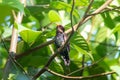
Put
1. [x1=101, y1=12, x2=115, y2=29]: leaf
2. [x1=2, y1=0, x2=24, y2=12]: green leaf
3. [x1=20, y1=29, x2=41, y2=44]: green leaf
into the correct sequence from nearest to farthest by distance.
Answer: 1. [x1=2, y1=0, x2=24, y2=12]: green leaf
2. [x1=20, y1=29, x2=41, y2=44]: green leaf
3. [x1=101, y1=12, x2=115, y2=29]: leaf

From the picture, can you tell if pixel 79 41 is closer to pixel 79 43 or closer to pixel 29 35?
pixel 79 43

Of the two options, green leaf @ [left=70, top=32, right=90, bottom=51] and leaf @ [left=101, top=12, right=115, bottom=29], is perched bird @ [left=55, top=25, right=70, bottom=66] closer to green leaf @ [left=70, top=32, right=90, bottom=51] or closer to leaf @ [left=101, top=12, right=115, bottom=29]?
green leaf @ [left=70, top=32, right=90, bottom=51]

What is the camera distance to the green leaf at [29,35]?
3.28 ft

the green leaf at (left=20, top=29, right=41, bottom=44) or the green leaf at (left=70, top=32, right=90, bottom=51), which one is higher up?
the green leaf at (left=20, top=29, right=41, bottom=44)

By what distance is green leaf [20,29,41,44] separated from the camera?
999 millimetres

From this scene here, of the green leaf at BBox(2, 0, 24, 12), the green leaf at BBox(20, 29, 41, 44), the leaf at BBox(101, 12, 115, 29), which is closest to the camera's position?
the green leaf at BBox(2, 0, 24, 12)

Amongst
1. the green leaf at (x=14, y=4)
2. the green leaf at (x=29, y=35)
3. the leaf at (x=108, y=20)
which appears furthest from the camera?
the leaf at (x=108, y=20)

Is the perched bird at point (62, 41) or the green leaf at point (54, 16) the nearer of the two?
the perched bird at point (62, 41)

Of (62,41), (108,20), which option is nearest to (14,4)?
(62,41)

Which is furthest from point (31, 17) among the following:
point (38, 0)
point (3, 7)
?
point (3, 7)

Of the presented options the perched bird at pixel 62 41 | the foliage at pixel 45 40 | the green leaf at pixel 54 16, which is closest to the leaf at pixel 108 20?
the foliage at pixel 45 40

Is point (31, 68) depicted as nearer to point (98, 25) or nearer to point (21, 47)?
point (21, 47)

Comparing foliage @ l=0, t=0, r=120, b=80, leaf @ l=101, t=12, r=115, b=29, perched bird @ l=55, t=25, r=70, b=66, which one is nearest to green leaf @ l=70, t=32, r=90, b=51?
foliage @ l=0, t=0, r=120, b=80

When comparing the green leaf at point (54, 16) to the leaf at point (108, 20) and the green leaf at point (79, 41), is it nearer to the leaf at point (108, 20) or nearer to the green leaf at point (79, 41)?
the green leaf at point (79, 41)
